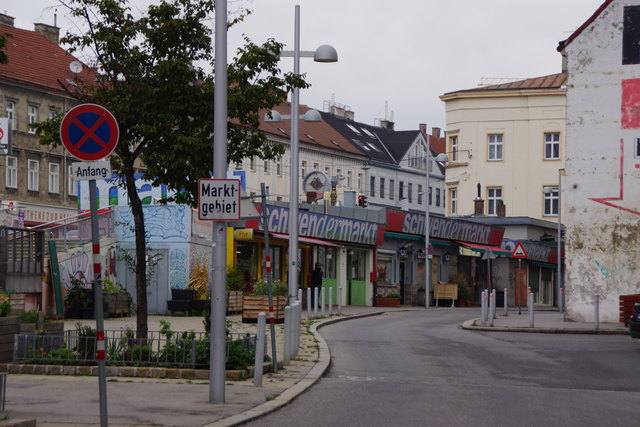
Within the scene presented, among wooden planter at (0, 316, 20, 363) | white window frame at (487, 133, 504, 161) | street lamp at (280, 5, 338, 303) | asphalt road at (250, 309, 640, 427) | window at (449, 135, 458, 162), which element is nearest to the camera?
asphalt road at (250, 309, 640, 427)

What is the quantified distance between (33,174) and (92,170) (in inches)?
2286

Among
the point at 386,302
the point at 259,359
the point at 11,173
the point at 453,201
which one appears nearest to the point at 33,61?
the point at 11,173

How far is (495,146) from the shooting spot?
8306 cm

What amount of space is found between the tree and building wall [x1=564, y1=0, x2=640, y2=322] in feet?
67.6

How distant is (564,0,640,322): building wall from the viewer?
120 feet

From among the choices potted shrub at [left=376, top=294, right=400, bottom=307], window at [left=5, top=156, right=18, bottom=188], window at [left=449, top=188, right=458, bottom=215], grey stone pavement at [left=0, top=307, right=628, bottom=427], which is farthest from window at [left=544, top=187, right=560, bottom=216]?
grey stone pavement at [left=0, top=307, right=628, bottom=427]

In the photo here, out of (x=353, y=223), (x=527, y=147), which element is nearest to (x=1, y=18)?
(x=353, y=223)

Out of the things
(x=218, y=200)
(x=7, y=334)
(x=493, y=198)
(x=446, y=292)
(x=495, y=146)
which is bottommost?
(x=446, y=292)

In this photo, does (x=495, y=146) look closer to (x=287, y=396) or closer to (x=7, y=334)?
(x=7, y=334)

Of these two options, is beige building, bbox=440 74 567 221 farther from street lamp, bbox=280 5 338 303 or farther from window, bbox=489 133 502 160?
street lamp, bbox=280 5 338 303

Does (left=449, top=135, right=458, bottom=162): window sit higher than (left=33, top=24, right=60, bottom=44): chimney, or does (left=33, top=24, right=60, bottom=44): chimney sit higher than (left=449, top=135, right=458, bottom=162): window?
(left=33, top=24, right=60, bottom=44): chimney

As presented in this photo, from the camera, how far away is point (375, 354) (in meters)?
22.9

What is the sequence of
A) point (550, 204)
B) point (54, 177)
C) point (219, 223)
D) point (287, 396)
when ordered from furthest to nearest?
1. point (550, 204)
2. point (54, 177)
3. point (287, 396)
4. point (219, 223)

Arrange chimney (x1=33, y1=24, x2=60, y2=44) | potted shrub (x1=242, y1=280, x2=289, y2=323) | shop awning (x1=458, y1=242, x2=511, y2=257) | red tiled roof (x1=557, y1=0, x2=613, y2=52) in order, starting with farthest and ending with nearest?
chimney (x1=33, y1=24, x2=60, y2=44)
shop awning (x1=458, y1=242, x2=511, y2=257)
red tiled roof (x1=557, y1=0, x2=613, y2=52)
potted shrub (x1=242, y1=280, x2=289, y2=323)
